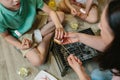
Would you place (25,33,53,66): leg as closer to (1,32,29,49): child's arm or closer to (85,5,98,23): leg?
(1,32,29,49): child's arm

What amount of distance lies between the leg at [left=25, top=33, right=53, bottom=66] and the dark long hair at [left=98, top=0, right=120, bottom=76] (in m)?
0.64

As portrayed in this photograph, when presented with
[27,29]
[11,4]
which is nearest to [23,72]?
[27,29]

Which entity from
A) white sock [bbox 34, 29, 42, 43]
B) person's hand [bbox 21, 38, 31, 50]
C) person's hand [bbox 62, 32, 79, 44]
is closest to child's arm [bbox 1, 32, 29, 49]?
person's hand [bbox 21, 38, 31, 50]

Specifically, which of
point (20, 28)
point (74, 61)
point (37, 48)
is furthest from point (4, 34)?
point (74, 61)

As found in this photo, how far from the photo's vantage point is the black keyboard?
1.45 metres

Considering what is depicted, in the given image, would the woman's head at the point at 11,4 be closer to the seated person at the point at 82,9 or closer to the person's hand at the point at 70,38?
the person's hand at the point at 70,38

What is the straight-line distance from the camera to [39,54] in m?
1.53

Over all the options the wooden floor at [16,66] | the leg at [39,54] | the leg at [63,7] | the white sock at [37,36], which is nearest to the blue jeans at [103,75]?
the wooden floor at [16,66]

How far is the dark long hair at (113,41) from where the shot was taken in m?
0.83

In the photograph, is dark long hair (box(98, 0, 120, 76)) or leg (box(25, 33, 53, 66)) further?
leg (box(25, 33, 53, 66))

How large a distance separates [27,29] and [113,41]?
0.84 metres

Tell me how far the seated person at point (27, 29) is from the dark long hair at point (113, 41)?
19.6 inches

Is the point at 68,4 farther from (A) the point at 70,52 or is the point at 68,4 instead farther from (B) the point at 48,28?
(A) the point at 70,52

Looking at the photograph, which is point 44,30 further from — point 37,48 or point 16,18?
point 16,18
